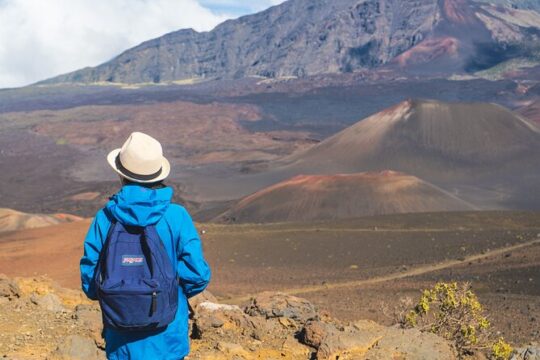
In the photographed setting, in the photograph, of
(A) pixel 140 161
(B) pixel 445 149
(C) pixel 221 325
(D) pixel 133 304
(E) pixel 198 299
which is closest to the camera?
(D) pixel 133 304

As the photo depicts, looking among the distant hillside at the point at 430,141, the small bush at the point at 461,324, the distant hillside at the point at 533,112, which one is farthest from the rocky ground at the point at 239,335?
the distant hillside at the point at 533,112

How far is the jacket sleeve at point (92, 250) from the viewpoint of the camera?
11.6ft

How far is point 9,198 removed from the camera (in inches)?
2410

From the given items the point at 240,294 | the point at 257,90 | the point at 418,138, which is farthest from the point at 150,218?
the point at 257,90

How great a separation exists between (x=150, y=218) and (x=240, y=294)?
14166 mm

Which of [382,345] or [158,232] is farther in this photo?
[382,345]

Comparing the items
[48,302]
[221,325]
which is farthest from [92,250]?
[48,302]

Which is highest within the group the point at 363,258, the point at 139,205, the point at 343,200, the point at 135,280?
the point at 139,205

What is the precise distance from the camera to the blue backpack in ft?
11.0

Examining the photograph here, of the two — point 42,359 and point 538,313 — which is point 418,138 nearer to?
point 538,313

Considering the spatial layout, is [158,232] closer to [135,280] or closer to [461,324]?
[135,280]

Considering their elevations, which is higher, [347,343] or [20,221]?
[347,343]

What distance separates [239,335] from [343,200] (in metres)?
35.2

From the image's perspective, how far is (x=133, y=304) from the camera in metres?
3.35
